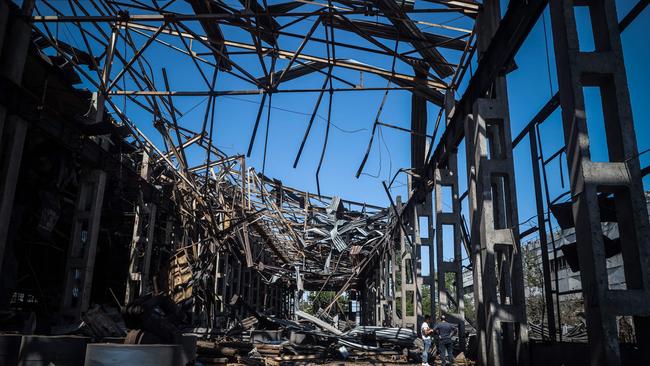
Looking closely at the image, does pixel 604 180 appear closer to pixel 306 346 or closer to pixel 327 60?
pixel 327 60

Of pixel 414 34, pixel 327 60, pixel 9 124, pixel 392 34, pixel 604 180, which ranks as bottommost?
pixel 604 180

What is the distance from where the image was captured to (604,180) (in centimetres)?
640

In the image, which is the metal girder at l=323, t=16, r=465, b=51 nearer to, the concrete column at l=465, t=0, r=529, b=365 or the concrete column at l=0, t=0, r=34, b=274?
the concrete column at l=465, t=0, r=529, b=365

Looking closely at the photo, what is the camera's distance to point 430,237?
17.7m

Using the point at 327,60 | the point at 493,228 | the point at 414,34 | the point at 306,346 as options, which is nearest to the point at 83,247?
the point at 306,346

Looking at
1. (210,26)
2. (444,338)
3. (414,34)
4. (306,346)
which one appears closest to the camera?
(210,26)

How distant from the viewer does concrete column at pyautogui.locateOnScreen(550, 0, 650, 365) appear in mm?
6059

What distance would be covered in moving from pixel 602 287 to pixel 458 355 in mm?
8789

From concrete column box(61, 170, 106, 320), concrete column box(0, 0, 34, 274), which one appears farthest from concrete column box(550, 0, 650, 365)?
concrete column box(61, 170, 106, 320)

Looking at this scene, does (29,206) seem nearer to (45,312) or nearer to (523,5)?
(45,312)

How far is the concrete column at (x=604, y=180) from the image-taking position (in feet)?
19.9

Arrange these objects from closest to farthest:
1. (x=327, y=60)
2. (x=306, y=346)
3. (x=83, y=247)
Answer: (x=327, y=60), (x=83, y=247), (x=306, y=346)

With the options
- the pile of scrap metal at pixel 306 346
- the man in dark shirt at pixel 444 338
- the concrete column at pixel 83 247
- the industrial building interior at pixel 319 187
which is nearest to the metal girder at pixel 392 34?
the industrial building interior at pixel 319 187

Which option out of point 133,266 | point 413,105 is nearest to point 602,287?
point 413,105
